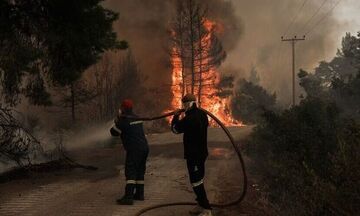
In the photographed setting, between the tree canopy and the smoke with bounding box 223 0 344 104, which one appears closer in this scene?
the tree canopy

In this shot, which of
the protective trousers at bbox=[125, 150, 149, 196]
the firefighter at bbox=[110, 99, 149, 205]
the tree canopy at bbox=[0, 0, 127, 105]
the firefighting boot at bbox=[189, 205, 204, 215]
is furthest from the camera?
the tree canopy at bbox=[0, 0, 127, 105]

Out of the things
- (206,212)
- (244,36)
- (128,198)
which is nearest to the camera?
(206,212)

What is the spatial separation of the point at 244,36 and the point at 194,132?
7393cm

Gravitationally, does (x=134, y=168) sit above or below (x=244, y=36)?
below

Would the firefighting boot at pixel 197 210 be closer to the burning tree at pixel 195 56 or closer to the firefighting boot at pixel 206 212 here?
the firefighting boot at pixel 206 212

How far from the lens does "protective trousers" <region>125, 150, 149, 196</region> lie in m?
8.76

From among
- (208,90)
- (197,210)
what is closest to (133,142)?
(197,210)

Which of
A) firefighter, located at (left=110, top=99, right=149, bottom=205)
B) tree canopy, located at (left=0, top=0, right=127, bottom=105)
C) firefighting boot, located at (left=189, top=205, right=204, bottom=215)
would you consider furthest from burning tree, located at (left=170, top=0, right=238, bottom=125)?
firefighting boot, located at (left=189, top=205, right=204, bottom=215)

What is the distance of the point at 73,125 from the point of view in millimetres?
26141

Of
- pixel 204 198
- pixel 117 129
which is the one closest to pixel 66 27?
pixel 117 129

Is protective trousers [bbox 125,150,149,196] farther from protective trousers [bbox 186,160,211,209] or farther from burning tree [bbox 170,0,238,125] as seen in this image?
burning tree [bbox 170,0,238,125]

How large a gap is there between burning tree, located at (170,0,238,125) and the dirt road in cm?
2873

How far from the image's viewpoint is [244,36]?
80000 mm

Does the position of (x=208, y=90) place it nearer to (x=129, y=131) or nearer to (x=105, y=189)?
(x=105, y=189)
